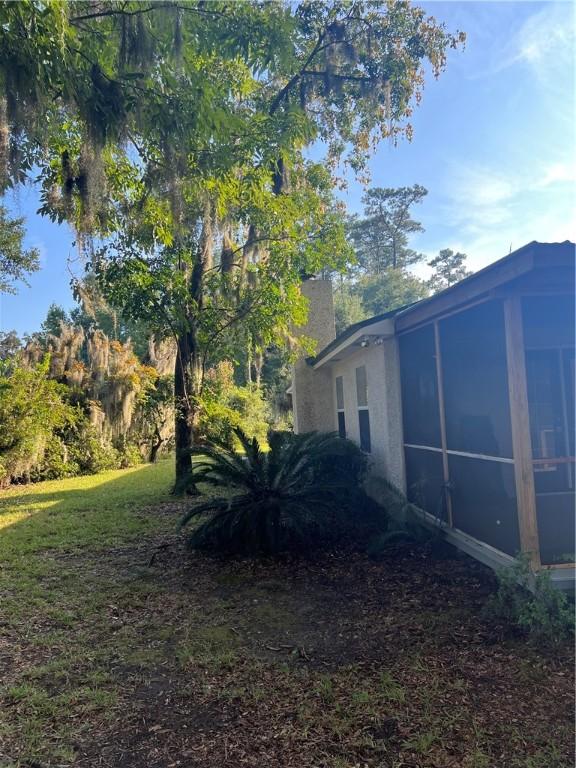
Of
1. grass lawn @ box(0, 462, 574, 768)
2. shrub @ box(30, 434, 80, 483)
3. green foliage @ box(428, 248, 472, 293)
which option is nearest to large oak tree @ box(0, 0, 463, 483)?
grass lawn @ box(0, 462, 574, 768)

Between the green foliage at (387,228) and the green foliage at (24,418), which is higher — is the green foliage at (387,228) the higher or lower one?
the higher one

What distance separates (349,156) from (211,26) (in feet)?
29.4

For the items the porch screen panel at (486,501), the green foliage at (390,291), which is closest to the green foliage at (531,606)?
the porch screen panel at (486,501)

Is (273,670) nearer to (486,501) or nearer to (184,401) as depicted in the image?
(486,501)

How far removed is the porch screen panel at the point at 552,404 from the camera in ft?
17.1

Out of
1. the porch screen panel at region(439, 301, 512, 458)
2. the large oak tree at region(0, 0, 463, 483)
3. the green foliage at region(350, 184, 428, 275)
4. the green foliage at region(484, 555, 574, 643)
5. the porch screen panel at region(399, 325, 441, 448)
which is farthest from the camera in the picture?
the green foliage at region(350, 184, 428, 275)

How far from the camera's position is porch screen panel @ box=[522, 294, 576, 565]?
5215 mm

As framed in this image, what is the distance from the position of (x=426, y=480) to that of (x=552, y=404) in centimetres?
203

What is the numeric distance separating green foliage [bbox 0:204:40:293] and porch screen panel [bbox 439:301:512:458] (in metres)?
11.6

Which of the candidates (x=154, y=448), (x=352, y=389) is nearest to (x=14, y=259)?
(x=154, y=448)

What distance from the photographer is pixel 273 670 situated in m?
3.23

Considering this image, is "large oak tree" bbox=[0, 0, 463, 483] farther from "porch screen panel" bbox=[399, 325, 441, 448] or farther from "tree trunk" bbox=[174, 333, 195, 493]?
"porch screen panel" bbox=[399, 325, 441, 448]

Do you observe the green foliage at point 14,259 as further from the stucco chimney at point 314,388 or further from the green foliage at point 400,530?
the green foliage at point 400,530

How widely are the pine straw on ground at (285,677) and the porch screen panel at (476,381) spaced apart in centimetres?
128
